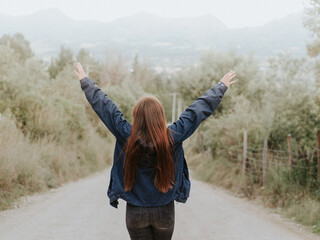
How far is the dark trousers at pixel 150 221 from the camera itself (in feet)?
10.5

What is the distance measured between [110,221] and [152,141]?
191 inches

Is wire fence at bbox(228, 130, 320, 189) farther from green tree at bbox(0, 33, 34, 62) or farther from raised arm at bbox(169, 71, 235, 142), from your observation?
green tree at bbox(0, 33, 34, 62)

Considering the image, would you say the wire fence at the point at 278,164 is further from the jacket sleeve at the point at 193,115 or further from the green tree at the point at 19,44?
the green tree at the point at 19,44

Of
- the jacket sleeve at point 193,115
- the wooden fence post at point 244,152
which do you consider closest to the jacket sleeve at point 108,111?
the jacket sleeve at point 193,115

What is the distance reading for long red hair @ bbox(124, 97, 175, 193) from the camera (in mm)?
3098

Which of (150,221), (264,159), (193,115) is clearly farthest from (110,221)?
(264,159)

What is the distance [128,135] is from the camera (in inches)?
125

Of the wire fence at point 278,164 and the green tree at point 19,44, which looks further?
the green tree at point 19,44

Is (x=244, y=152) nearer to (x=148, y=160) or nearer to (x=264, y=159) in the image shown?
(x=264, y=159)

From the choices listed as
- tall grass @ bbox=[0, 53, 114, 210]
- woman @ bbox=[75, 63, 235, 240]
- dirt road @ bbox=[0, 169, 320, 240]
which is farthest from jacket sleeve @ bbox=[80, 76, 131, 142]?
tall grass @ bbox=[0, 53, 114, 210]

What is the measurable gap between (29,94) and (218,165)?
7862mm

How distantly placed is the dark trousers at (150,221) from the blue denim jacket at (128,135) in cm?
5

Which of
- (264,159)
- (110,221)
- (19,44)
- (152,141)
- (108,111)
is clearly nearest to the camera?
(152,141)

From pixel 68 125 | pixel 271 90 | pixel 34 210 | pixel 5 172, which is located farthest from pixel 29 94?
pixel 271 90
